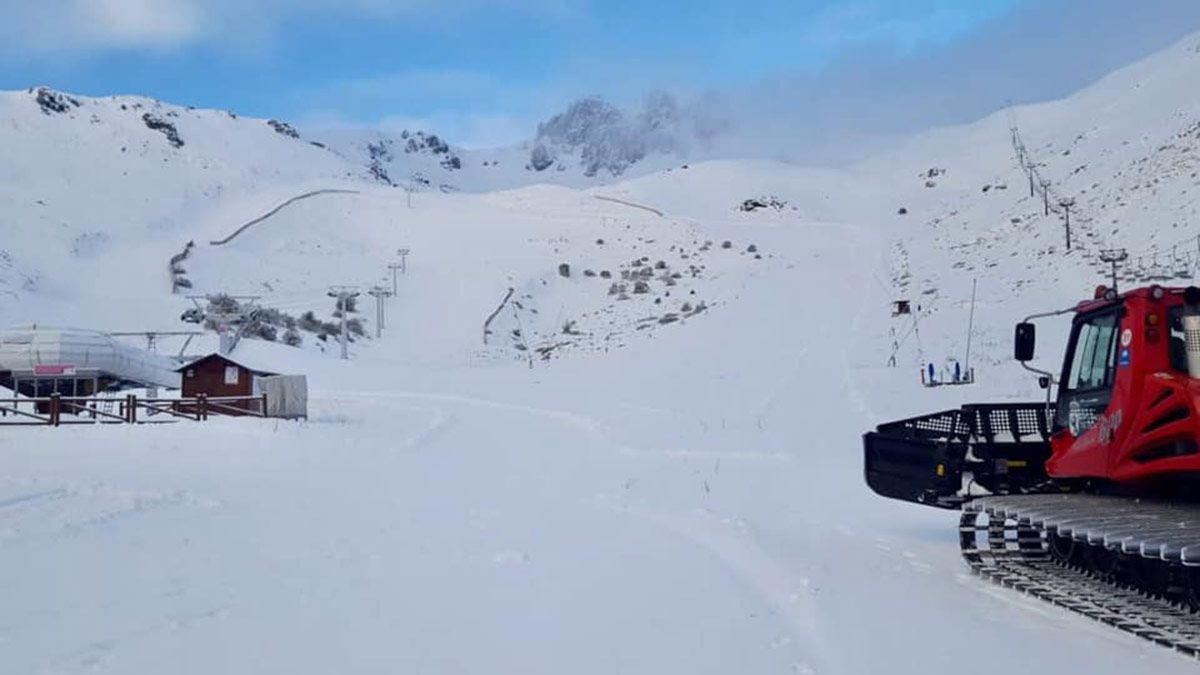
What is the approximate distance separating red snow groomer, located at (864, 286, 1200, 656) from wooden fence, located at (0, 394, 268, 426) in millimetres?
23379

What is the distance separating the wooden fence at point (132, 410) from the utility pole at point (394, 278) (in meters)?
31.5

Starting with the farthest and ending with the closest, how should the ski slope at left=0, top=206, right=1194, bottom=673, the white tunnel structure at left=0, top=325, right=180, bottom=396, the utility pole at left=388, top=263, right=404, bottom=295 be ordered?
the utility pole at left=388, top=263, right=404, bottom=295
the white tunnel structure at left=0, top=325, right=180, bottom=396
the ski slope at left=0, top=206, right=1194, bottom=673

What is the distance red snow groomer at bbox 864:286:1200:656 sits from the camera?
830cm

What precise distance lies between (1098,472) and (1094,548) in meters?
0.88

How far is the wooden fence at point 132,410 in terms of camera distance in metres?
29.1

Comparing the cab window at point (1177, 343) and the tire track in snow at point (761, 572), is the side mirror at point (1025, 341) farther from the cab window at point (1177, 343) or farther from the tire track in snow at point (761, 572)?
the tire track in snow at point (761, 572)

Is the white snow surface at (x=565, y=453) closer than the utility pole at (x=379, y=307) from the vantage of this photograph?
Yes

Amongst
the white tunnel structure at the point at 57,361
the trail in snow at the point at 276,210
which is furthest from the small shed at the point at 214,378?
the trail in snow at the point at 276,210

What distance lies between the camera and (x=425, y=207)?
9062 cm

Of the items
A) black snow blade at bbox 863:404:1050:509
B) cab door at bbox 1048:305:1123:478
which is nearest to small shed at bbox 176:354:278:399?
black snow blade at bbox 863:404:1050:509

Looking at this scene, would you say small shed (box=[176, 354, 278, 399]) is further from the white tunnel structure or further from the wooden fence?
the white tunnel structure

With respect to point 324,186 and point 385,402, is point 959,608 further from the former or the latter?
point 324,186

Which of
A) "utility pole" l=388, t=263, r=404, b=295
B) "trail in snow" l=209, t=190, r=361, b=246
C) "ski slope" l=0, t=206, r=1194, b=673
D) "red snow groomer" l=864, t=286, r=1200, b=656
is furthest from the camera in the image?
"trail in snow" l=209, t=190, r=361, b=246

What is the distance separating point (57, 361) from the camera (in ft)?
124
